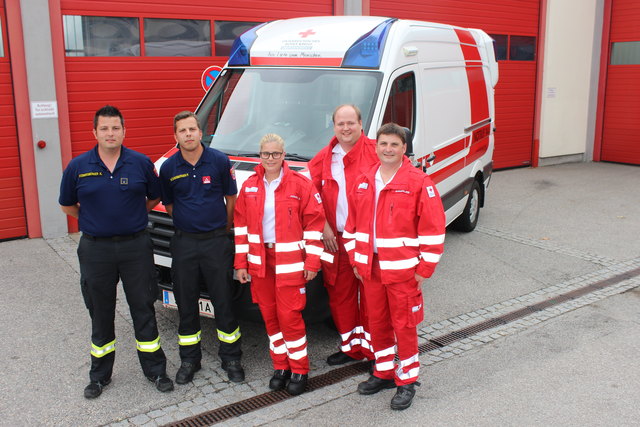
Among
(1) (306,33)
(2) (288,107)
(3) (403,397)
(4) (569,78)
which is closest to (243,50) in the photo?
(1) (306,33)

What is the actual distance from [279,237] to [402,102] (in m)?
2.38

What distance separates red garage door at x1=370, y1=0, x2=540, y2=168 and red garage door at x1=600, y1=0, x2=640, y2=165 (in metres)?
2.25

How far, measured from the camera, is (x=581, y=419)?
4.04 metres

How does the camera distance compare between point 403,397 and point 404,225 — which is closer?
point 404,225

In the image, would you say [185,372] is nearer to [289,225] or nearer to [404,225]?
[289,225]

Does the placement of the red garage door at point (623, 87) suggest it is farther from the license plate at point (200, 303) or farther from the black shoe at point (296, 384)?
the license plate at point (200, 303)

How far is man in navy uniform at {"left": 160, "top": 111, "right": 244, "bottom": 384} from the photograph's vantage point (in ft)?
14.0

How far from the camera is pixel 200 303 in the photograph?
470cm

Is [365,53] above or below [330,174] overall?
above

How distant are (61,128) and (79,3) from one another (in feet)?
5.25

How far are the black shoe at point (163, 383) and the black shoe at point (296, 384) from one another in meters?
0.83

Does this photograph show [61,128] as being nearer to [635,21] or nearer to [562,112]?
[562,112]

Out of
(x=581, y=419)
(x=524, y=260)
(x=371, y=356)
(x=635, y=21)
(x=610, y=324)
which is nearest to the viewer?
(x=581, y=419)

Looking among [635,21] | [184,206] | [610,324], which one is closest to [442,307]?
[610,324]
